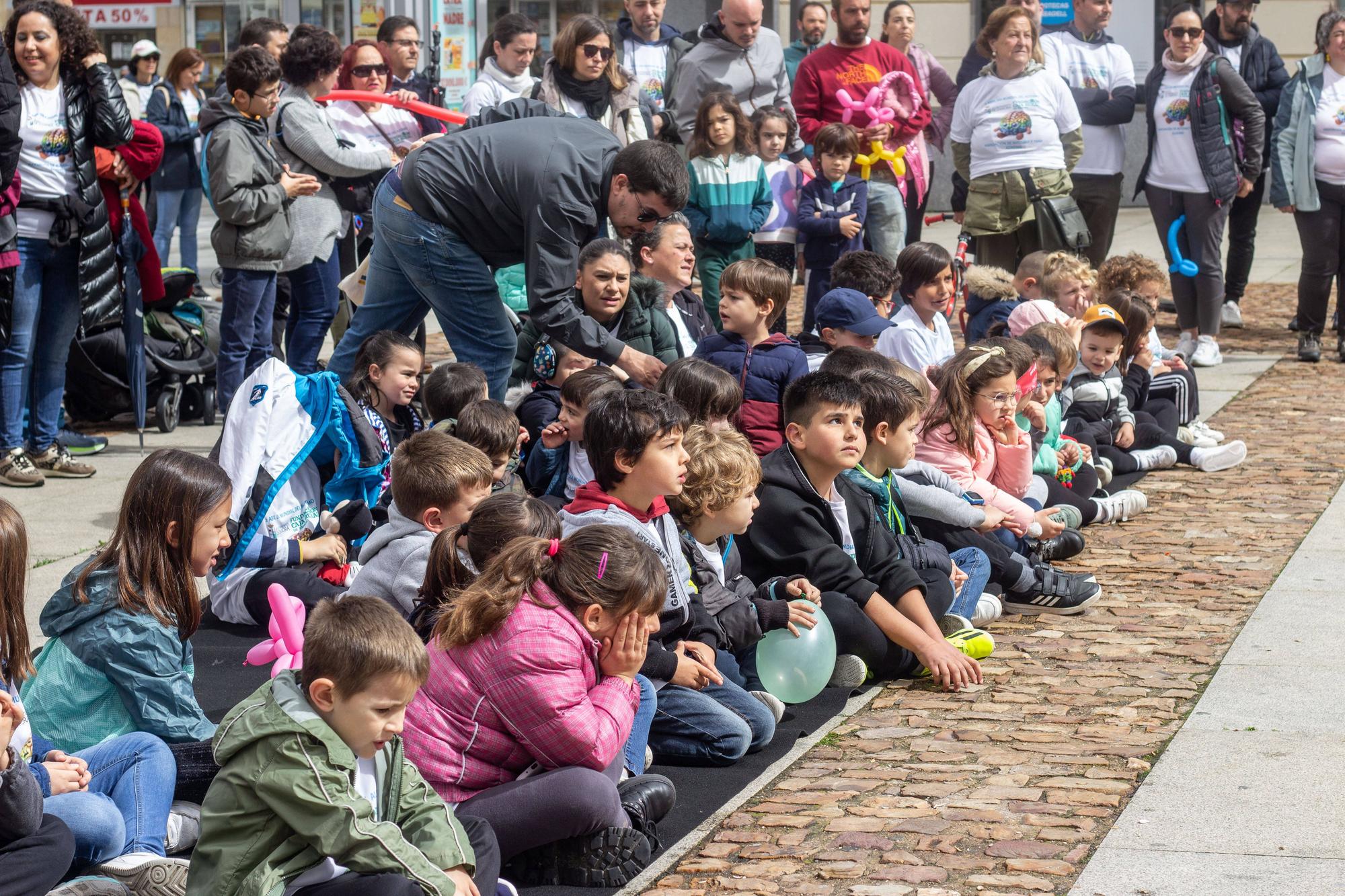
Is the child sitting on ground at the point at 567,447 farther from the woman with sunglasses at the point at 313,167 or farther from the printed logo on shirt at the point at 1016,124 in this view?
the printed logo on shirt at the point at 1016,124

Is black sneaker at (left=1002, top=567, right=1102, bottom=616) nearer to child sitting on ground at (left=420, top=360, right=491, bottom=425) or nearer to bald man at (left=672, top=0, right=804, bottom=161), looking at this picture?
child sitting on ground at (left=420, top=360, right=491, bottom=425)

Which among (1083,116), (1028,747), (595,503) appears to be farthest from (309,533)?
(1083,116)

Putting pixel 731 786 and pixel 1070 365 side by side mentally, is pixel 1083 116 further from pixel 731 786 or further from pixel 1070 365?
pixel 731 786

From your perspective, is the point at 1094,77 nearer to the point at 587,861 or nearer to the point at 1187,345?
the point at 1187,345

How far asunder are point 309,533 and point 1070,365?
3.60 metres

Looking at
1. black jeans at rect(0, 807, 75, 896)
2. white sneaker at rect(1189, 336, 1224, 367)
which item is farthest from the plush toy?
white sneaker at rect(1189, 336, 1224, 367)

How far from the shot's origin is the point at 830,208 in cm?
970

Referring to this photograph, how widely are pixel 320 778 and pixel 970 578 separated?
3.39 metres

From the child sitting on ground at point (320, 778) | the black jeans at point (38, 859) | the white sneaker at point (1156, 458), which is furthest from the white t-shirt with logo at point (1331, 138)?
the black jeans at point (38, 859)

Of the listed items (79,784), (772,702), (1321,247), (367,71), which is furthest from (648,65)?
(79,784)

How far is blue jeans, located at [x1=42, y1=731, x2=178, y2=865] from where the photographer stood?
3.71 m

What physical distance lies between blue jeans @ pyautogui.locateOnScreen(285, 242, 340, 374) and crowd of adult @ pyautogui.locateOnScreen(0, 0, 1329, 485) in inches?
0.5

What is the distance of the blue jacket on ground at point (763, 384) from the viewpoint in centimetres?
673

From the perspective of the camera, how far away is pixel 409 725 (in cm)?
386
